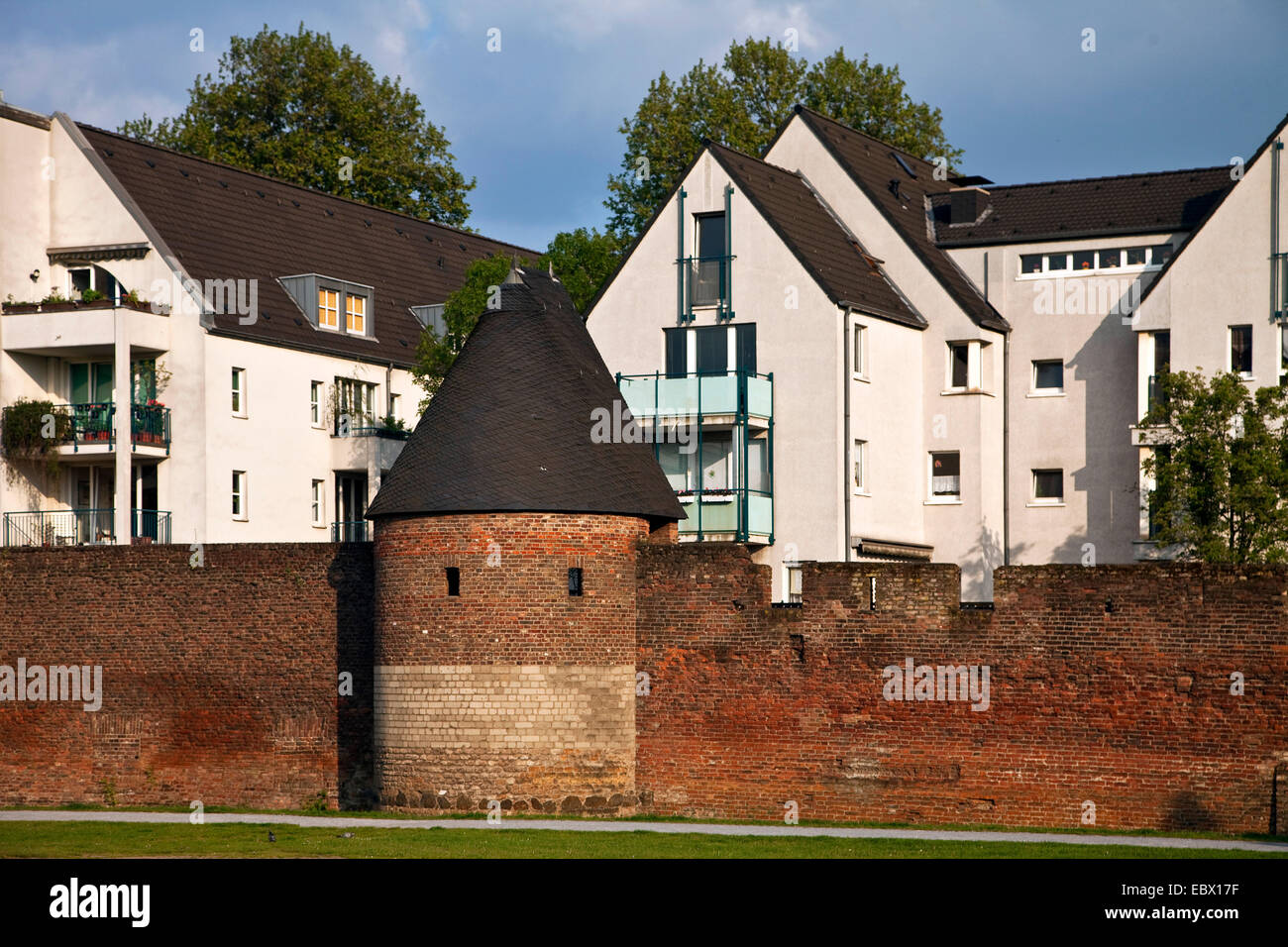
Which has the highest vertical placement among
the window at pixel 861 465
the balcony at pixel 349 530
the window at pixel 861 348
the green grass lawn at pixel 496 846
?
the window at pixel 861 348

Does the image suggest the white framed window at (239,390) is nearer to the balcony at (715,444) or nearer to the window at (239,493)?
the window at (239,493)

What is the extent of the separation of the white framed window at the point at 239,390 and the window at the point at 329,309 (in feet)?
10.7

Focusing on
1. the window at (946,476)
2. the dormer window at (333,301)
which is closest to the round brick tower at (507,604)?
the window at (946,476)

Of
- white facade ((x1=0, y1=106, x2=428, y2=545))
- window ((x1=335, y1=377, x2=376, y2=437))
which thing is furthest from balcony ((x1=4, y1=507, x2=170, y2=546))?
window ((x1=335, y1=377, x2=376, y2=437))

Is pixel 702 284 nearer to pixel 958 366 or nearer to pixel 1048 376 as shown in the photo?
pixel 958 366

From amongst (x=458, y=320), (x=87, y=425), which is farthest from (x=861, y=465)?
(x=87, y=425)

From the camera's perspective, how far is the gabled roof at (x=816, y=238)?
1526 inches

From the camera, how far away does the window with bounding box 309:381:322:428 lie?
43.2 metres

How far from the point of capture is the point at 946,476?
4131 cm

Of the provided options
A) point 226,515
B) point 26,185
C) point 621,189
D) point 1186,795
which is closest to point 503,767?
point 1186,795

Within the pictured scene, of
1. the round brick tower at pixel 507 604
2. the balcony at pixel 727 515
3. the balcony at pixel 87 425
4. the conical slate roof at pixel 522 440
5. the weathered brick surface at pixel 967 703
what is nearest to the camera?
the weathered brick surface at pixel 967 703

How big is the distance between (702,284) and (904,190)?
695 centimetres

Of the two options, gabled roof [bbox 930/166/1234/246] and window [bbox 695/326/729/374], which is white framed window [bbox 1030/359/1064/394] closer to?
gabled roof [bbox 930/166/1234/246]
